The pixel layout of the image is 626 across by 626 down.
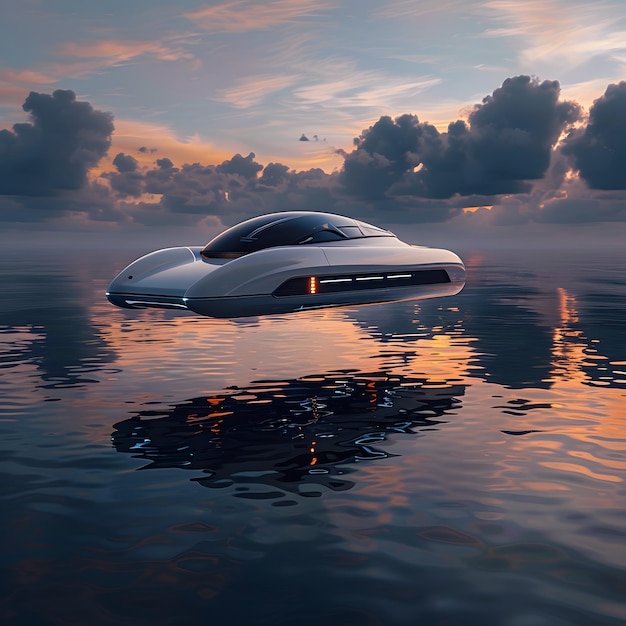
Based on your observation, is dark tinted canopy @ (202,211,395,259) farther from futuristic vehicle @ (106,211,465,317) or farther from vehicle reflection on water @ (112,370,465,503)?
vehicle reflection on water @ (112,370,465,503)

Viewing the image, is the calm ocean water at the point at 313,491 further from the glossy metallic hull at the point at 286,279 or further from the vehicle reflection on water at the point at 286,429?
the glossy metallic hull at the point at 286,279

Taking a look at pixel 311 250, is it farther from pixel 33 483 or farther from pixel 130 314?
pixel 130 314

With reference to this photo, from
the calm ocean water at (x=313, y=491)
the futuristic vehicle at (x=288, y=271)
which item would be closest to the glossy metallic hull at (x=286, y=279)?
the futuristic vehicle at (x=288, y=271)

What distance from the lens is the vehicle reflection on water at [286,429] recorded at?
22.2 feet

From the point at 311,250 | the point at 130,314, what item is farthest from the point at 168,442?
the point at 130,314

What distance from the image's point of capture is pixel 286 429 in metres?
8.60

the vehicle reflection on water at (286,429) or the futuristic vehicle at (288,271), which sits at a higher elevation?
the futuristic vehicle at (288,271)

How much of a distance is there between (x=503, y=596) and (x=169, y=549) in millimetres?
2162

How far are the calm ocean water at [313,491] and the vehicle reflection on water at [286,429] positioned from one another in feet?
0.13

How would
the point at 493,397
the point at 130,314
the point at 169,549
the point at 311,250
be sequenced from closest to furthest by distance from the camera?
the point at 169,549, the point at 493,397, the point at 311,250, the point at 130,314

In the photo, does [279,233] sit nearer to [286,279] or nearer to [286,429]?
[286,279]

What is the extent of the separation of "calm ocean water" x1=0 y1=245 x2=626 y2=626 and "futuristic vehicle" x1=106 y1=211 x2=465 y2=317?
1.32 m

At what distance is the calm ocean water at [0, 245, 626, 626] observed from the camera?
4238mm

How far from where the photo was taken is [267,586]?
4363 millimetres
